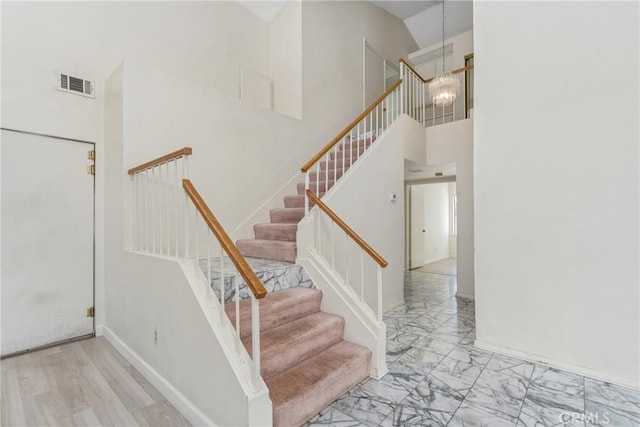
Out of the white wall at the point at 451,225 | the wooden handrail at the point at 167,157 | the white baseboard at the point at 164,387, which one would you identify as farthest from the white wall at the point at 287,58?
the white wall at the point at 451,225

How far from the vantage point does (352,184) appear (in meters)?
3.74

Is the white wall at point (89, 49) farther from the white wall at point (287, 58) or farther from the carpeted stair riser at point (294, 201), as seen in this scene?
the carpeted stair riser at point (294, 201)

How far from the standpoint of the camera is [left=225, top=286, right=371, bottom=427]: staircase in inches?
77.5

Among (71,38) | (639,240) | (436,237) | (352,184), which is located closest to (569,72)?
(639,240)

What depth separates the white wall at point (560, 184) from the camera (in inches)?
95.6

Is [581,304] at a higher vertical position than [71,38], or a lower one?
lower

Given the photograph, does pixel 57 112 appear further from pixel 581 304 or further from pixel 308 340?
pixel 581 304

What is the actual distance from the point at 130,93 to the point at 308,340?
2900 mm

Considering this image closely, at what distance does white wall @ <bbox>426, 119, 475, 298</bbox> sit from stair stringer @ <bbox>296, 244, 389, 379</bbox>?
2.87 m

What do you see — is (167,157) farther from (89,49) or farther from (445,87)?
(445,87)

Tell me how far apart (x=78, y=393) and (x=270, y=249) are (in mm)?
1978

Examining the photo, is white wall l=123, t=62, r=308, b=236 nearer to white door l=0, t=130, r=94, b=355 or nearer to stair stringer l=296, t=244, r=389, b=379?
white door l=0, t=130, r=94, b=355

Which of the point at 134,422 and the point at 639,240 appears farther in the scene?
the point at 639,240

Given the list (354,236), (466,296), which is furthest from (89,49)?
(466,296)
